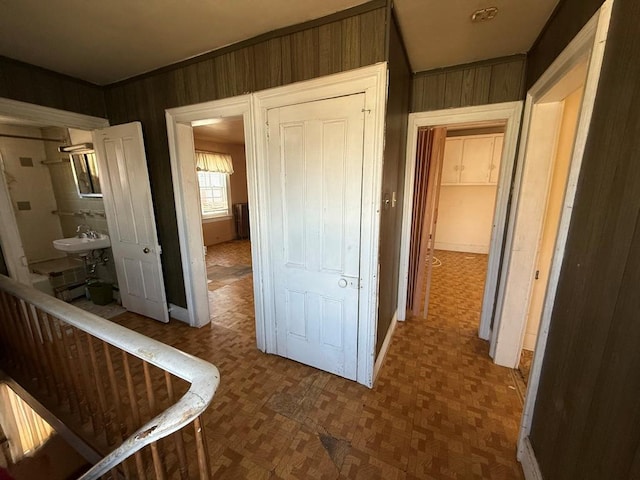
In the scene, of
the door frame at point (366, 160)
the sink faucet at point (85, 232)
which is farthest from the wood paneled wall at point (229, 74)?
the sink faucet at point (85, 232)

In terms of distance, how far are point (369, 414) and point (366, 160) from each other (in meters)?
1.63

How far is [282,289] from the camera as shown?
2068 mm

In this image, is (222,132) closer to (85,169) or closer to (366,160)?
(85,169)

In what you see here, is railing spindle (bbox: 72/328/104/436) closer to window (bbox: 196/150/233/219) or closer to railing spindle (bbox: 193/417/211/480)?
railing spindle (bbox: 193/417/211/480)

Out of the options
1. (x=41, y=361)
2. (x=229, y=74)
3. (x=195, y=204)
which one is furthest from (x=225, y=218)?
(x=41, y=361)

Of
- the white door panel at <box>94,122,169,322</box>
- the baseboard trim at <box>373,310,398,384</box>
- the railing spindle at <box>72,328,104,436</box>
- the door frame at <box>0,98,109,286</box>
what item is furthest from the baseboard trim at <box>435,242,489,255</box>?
the door frame at <box>0,98,109,286</box>

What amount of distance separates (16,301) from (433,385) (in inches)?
115

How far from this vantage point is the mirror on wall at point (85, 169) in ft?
10.2

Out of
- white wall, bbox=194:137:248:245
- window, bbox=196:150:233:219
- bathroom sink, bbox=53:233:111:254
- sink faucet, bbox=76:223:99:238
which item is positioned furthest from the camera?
white wall, bbox=194:137:248:245

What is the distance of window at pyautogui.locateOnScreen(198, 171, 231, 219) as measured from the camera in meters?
6.00

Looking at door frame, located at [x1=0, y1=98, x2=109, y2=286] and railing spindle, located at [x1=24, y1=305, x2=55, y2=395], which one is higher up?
door frame, located at [x1=0, y1=98, x2=109, y2=286]

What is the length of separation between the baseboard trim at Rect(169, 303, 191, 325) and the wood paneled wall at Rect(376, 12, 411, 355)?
2046mm

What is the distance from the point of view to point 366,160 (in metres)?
1.57

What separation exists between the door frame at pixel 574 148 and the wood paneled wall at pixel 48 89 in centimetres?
374
